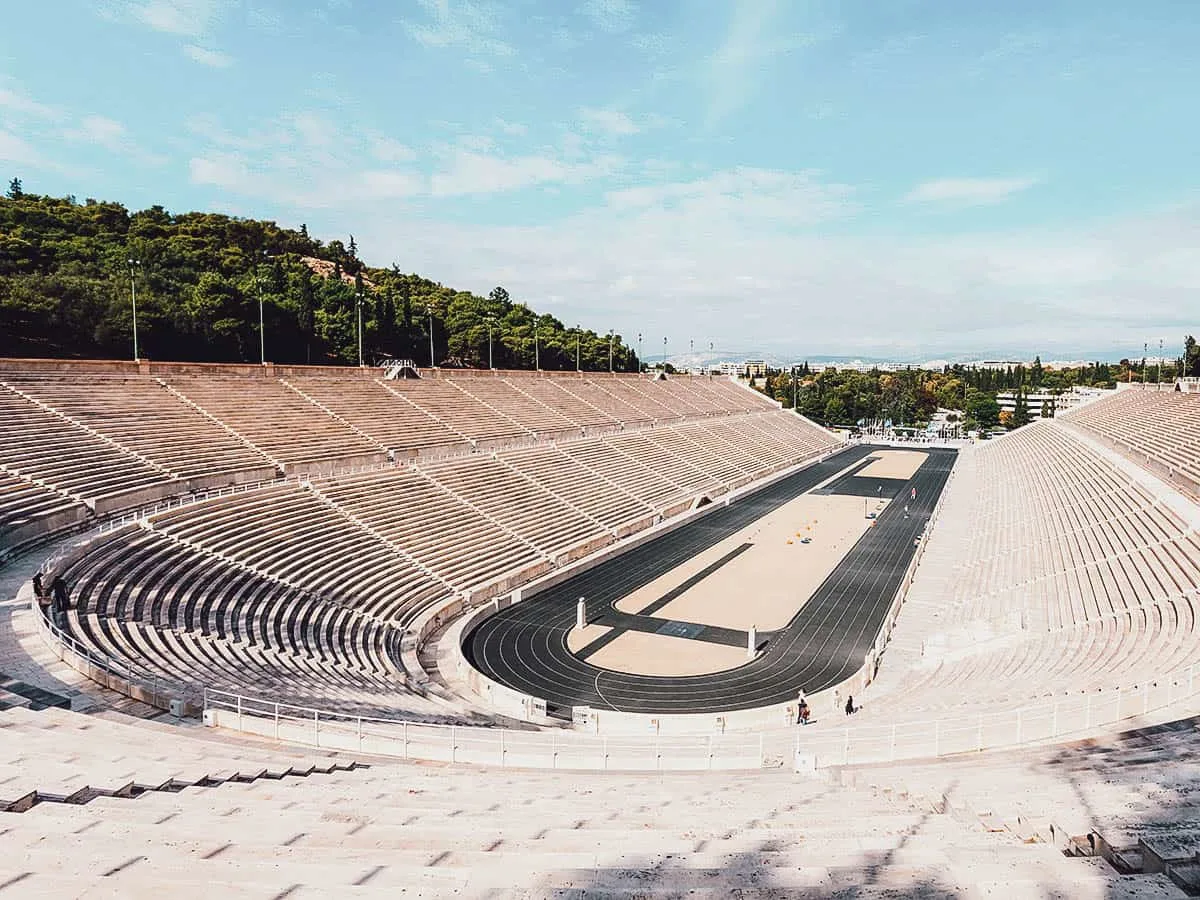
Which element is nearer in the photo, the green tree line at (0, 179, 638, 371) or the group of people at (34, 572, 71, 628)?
the group of people at (34, 572, 71, 628)

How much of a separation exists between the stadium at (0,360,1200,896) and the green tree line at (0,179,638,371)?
14685 millimetres

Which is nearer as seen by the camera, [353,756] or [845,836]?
[845,836]

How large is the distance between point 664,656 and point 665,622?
2783 millimetres

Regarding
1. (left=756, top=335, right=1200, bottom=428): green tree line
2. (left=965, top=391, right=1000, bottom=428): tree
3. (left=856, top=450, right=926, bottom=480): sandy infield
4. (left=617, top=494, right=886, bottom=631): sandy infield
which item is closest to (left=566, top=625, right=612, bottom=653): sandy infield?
(left=617, top=494, right=886, bottom=631): sandy infield

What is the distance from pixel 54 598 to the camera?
13.7 meters

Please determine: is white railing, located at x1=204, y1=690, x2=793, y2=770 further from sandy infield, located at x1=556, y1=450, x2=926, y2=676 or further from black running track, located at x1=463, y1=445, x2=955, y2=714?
sandy infield, located at x1=556, y1=450, x2=926, y2=676

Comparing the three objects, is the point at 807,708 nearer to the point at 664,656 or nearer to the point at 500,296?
the point at 664,656

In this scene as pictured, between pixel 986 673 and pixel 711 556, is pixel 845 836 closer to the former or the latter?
pixel 986 673

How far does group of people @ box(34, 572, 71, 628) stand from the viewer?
13.2 m

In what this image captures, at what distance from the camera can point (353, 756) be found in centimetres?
1021

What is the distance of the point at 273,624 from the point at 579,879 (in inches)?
580

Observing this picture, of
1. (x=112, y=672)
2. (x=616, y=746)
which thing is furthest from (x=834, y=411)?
(x=112, y=672)

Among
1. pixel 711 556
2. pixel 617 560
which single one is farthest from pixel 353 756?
pixel 711 556

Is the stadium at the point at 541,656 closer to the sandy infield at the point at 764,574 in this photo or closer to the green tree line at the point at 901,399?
the sandy infield at the point at 764,574
